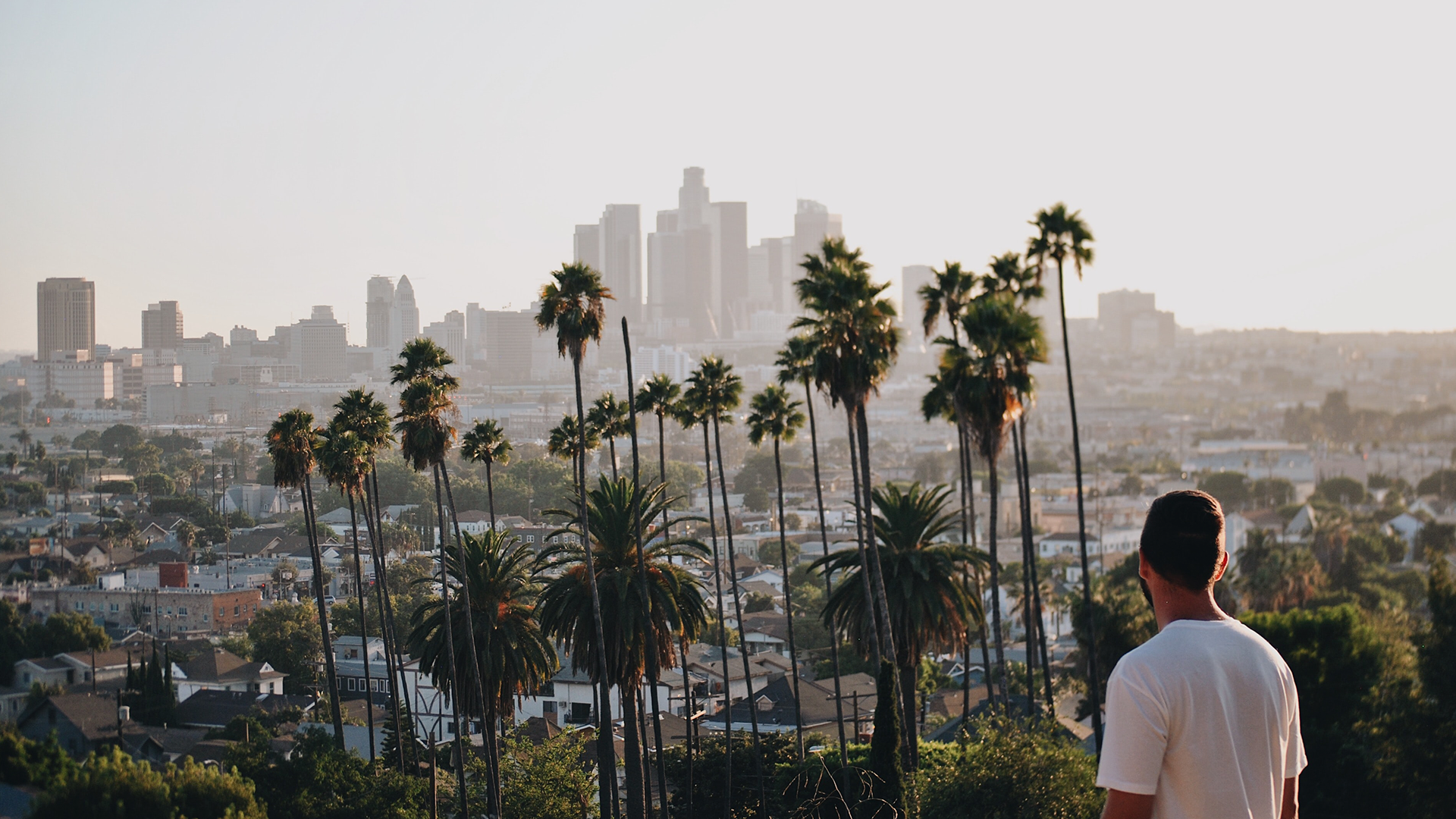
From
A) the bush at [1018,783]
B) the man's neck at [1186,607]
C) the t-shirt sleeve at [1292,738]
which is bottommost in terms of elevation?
the bush at [1018,783]

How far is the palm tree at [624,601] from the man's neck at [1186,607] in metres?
21.4

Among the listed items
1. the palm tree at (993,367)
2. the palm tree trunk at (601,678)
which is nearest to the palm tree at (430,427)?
the palm tree trunk at (601,678)

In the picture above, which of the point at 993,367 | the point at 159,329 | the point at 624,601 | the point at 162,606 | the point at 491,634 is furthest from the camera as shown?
the point at 159,329

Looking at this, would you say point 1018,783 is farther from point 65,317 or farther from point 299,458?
point 65,317

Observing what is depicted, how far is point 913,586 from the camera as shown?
24.1 m

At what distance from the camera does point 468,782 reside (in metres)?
31.7

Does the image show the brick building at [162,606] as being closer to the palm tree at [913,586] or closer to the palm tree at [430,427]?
the palm tree at [430,427]

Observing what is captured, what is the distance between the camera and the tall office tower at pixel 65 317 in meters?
142

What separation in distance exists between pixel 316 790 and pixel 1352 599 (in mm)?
50815

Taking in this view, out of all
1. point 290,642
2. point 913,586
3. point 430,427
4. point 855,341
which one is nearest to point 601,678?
point 913,586

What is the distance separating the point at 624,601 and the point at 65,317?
15223 centimetres

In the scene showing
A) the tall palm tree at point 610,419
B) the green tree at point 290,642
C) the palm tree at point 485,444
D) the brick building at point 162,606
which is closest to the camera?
the palm tree at point 485,444

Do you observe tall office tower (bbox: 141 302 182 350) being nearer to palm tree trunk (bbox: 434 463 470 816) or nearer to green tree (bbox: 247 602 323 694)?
green tree (bbox: 247 602 323 694)

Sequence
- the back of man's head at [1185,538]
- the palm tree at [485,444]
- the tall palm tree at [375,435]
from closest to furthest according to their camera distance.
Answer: the back of man's head at [1185,538], the palm tree at [485,444], the tall palm tree at [375,435]
